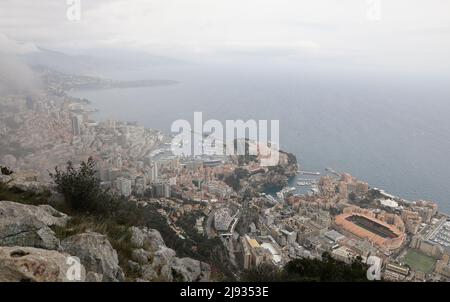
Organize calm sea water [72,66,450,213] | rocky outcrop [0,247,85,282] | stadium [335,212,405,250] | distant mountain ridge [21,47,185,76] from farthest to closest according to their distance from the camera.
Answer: distant mountain ridge [21,47,185,76] < calm sea water [72,66,450,213] < stadium [335,212,405,250] < rocky outcrop [0,247,85,282]

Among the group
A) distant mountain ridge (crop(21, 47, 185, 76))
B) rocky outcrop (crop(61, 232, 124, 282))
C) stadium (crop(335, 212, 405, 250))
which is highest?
distant mountain ridge (crop(21, 47, 185, 76))

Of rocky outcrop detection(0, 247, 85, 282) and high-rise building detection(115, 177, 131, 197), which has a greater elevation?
rocky outcrop detection(0, 247, 85, 282)

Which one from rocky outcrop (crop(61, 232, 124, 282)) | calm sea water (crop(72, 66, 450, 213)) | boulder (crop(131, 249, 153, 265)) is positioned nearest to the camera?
rocky outcrop (crop(61, 232, 124, 282))

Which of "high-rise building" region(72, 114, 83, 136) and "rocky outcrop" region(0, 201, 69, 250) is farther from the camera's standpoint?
"high-rise building" region(72, 114, 83, 136)

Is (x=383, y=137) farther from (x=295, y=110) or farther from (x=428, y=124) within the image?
(x=295, y=110)

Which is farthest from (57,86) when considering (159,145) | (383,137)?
(383,137)

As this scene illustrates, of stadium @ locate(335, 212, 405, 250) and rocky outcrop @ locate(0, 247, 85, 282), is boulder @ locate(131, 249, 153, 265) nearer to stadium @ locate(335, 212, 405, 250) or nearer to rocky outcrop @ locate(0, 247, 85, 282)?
rocky outcrop @ locate(0, 247, 85, 282)

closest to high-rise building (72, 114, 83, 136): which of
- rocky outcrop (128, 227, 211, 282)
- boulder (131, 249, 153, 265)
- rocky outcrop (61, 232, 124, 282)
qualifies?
rocky outcrop (128, 227, 211, 282)

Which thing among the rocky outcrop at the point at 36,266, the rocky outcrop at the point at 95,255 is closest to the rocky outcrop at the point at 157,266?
the rocky outcrop at the point at 95,255
